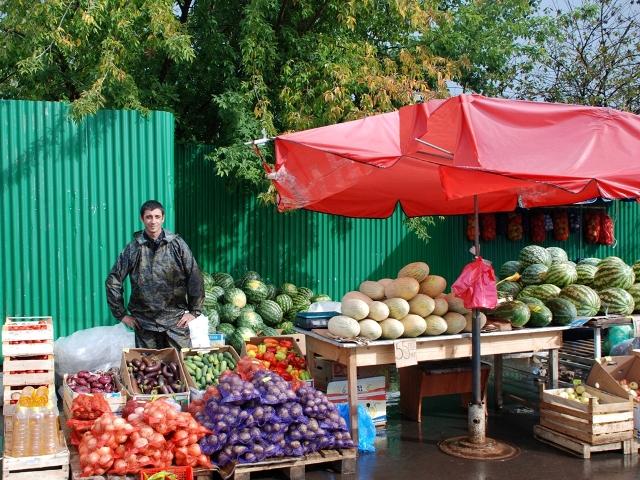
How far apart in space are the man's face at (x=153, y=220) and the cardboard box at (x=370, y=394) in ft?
7.23

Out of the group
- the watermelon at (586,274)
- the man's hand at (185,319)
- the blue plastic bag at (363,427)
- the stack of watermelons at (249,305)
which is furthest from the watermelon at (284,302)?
the watermelon at (586,274)

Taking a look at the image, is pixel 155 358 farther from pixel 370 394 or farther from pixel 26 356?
pixel 370 394

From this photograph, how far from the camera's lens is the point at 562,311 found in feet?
23.3

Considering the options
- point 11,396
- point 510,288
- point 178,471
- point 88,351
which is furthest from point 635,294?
point 11,396

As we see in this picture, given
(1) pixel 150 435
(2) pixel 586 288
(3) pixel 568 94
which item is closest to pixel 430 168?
(2) pixel 586 288

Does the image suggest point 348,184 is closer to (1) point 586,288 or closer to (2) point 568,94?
(1) point 586,288

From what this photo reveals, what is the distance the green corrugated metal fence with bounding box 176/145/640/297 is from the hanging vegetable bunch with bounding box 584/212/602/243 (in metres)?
3.08

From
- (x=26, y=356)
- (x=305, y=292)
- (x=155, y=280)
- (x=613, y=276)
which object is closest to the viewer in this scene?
(x=155, y=280)

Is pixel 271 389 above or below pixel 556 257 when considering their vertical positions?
below

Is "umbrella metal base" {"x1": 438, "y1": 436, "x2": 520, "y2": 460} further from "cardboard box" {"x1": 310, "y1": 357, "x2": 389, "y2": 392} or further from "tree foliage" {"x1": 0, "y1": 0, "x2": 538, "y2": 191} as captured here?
"tree foliage" {"x1": 0, "y1": 0, "x2": 538, "y2": 191}

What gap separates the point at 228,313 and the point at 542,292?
398 centimetres

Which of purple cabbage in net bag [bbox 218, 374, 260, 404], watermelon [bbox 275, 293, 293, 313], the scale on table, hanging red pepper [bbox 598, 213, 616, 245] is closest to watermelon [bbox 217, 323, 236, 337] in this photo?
watermelon [bbox 275, 293, 293, 313]

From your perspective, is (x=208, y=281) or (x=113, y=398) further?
(x=208, y=281)

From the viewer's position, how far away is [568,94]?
18.0 metres
